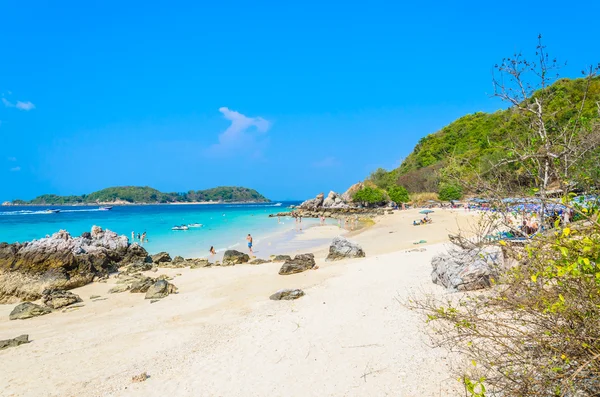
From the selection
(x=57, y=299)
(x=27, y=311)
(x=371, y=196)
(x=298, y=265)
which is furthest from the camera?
(x=371, y=196)

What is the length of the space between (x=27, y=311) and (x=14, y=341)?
9.85 feet

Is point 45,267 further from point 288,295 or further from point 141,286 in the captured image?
point 288,295

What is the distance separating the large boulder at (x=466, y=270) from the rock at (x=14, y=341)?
981cm

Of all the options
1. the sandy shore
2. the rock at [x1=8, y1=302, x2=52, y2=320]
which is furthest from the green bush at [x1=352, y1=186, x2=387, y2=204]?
the rock at [x1=8, y1=302, x2=52, y2=320]

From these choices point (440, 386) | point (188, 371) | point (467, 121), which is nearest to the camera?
point (440, 386)

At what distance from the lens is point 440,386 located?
4.49 metres

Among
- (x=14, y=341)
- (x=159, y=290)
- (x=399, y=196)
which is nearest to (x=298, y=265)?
(x=159, y=290)

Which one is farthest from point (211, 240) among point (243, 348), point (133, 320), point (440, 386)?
point (440, 386)

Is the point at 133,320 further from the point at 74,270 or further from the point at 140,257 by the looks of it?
the point at 140,257

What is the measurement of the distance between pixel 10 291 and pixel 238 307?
9.34 meters

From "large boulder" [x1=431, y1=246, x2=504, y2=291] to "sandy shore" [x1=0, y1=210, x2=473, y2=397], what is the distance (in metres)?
0.36

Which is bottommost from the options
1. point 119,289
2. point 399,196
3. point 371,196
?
point 119,289

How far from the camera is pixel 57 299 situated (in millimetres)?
11469

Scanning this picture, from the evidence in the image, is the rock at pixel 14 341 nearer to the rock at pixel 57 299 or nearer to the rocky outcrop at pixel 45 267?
the rock at pixel 57 299
